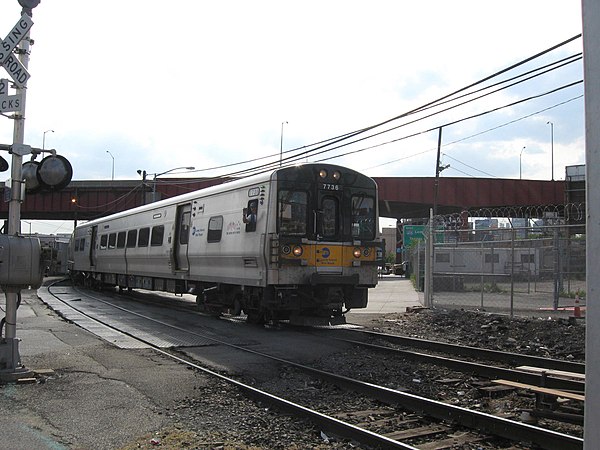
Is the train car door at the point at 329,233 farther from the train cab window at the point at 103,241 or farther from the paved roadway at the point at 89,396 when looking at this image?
the train cab window at the point at 103,241

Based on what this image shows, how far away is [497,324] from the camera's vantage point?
13273 mm

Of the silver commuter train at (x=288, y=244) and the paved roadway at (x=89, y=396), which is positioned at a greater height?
the silver commuter train at (x=288, y=244)

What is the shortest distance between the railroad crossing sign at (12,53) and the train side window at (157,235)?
35.7 feet

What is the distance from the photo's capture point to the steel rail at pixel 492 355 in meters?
8.51

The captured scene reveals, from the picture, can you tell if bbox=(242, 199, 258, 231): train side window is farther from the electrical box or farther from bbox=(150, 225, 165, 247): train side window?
bbox=(150, 225, 165, 247): train side window

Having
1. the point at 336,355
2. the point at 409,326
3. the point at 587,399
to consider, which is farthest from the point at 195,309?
the point at 587,399

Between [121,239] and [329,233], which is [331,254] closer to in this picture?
[329,233]

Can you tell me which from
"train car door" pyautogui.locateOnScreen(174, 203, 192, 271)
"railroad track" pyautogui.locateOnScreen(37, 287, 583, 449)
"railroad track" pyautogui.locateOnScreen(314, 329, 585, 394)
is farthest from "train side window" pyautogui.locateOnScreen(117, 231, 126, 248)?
"railroad track" pyautogui.locateOnScreen(37, 287, 583, 449)

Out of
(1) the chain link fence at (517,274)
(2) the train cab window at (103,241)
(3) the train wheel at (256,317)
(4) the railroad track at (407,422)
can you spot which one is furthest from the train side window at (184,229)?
(2) the train cab window at (103,241)

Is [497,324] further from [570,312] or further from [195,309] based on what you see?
[195,309]

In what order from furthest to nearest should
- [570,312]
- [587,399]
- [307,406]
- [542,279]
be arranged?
[542,279], [570,312], [307,406], [587,399]

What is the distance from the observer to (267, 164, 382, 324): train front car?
12.0 m

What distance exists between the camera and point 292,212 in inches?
480

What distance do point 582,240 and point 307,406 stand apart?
1055 cm
